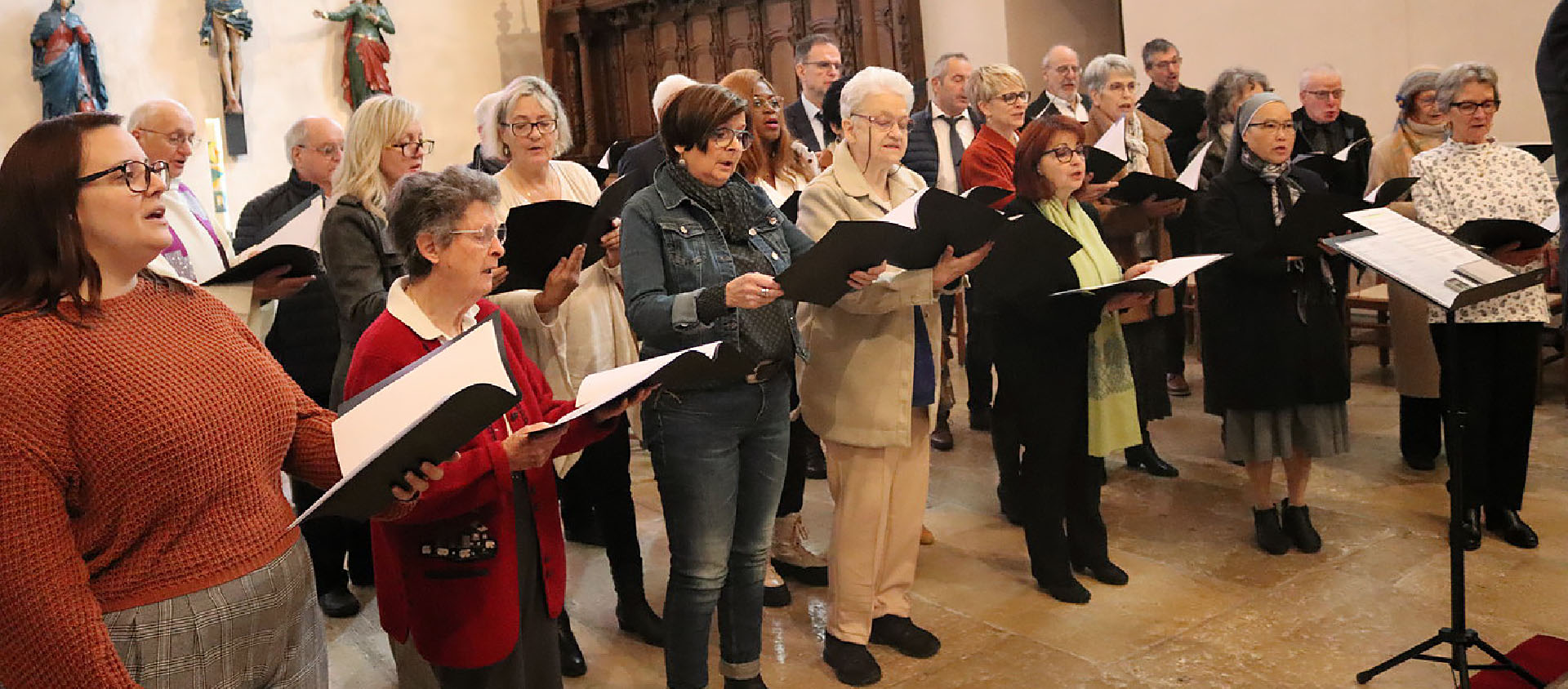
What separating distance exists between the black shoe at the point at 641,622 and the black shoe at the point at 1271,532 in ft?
6.43

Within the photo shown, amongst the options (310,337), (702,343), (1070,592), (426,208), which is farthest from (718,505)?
(310,337)

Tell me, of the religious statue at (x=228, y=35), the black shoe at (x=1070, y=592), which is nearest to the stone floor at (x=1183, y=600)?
the black shoe at (x=1070, y=592)

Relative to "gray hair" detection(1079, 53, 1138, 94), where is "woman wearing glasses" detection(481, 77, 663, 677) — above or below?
below

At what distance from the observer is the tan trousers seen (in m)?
3.21

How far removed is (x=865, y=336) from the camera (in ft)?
10.3

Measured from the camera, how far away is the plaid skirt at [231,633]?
158 cm

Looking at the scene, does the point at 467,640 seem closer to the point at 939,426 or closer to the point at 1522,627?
the point at 1522,627

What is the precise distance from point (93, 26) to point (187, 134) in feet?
23.8

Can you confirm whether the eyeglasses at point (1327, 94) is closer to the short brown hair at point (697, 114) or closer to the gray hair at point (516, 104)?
the gray hair at point (516, 104)

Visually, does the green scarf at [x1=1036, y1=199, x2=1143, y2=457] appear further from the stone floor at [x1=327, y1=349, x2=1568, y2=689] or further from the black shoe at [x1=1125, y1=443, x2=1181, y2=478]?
the black shoe at [x1=1125, y1=443, x2=1181, y2=478]

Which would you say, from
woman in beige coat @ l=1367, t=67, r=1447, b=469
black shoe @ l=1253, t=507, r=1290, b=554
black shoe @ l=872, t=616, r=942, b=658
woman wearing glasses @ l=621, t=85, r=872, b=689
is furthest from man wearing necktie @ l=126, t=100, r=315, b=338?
woman in beige coat @ l=1367, t=67, r=1447, b=469

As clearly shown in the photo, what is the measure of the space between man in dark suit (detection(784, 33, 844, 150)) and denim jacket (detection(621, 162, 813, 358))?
9.47 feet

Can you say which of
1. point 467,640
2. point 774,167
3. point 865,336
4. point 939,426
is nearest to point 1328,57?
point 939,426

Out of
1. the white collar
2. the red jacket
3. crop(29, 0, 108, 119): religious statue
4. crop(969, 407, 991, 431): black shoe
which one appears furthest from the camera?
crop(29, 0, 108, 119): religious statue
